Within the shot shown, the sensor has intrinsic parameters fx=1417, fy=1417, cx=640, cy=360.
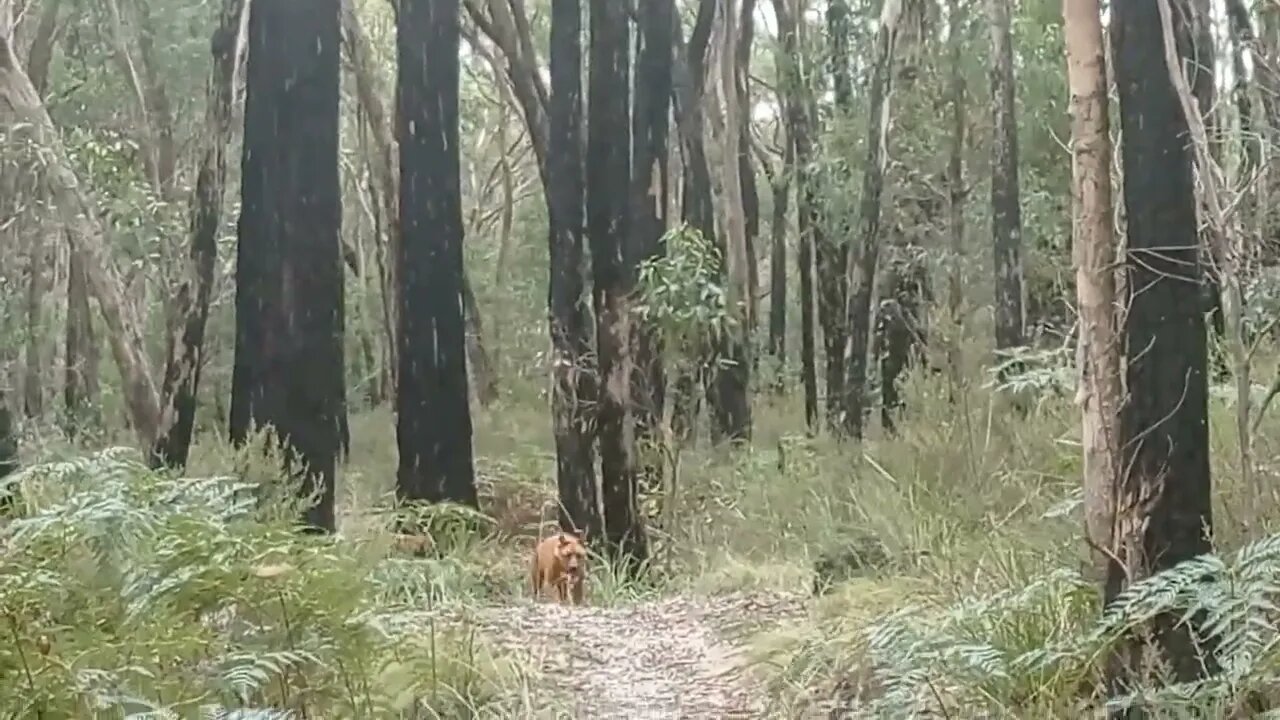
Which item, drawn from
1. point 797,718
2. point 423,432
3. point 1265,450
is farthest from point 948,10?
point 797,718

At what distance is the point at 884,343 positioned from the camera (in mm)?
15547

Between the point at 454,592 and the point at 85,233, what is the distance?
5783 millimetres

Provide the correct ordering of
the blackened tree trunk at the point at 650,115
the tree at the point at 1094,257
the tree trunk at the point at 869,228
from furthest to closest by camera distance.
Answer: the tree trunk at the point at 869,228, the blackened tree trunk at the point at 650,115, the tree at the point at 1094,257

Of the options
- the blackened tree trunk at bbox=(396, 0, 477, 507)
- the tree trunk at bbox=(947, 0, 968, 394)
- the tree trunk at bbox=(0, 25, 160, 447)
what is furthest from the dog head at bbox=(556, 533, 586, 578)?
the tree trunk at bbox=(947, 0, 968, 394)

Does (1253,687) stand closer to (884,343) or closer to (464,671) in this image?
(464,671)

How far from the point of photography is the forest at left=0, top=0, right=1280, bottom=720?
3830mm

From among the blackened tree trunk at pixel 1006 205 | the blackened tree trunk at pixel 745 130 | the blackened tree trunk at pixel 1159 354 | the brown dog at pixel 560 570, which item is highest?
the blackened tree trunk at pixel 745 130

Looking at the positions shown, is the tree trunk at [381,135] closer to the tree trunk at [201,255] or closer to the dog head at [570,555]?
the tree trunk at [201,255]

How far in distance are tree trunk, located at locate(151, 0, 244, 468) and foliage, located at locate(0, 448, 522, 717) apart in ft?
20.4

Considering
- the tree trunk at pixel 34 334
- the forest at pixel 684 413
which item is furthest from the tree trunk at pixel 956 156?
the tree trunk at pixel 34 334

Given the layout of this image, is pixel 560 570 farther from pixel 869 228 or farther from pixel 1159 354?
pixel 869 228

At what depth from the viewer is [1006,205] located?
1401 cm

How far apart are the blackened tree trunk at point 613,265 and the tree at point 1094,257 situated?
4739 mm

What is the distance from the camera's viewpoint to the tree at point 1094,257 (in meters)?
3.94
